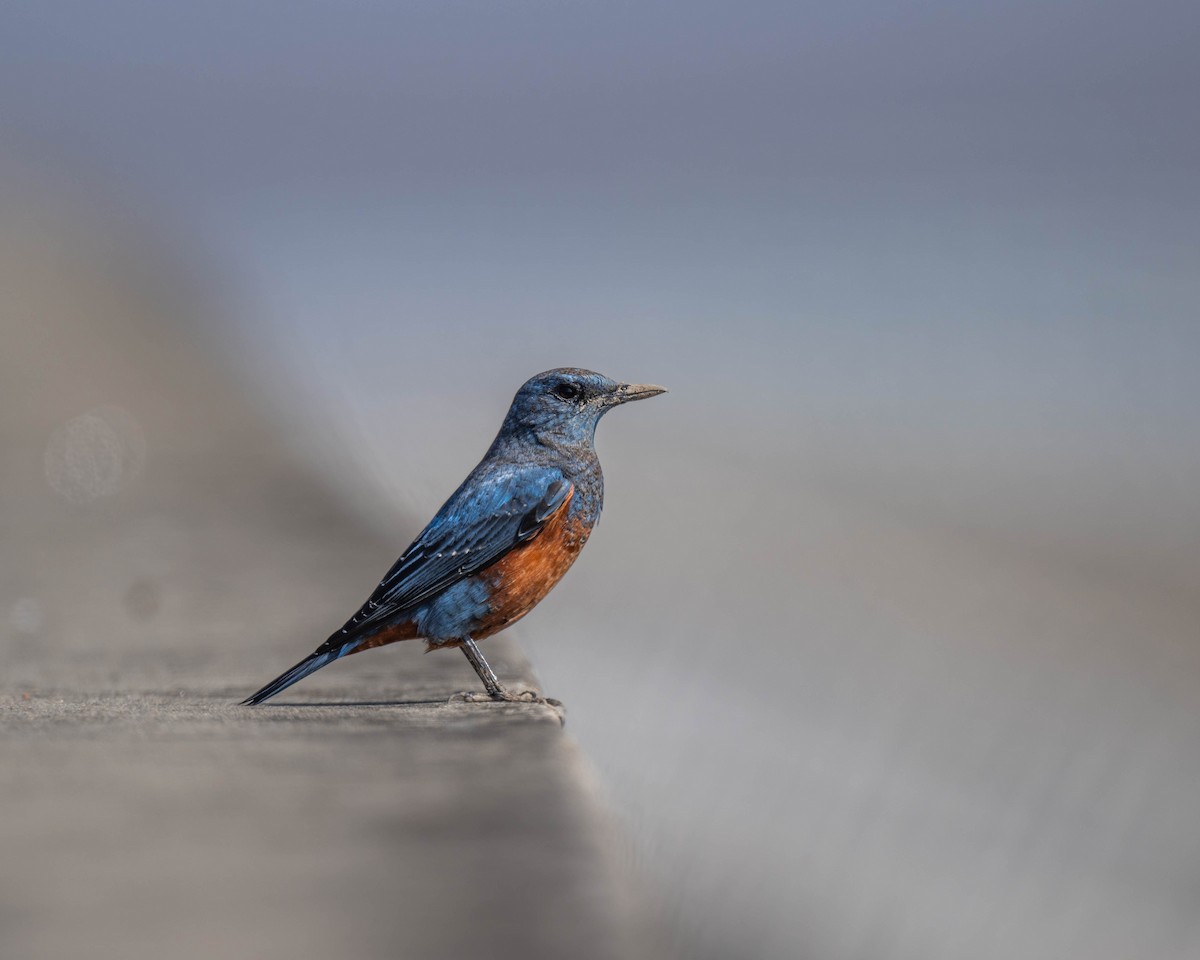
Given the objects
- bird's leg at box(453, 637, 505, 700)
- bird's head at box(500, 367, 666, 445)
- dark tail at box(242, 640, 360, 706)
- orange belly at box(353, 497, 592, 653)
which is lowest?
dark tail at box(242, 640, 360, 706)

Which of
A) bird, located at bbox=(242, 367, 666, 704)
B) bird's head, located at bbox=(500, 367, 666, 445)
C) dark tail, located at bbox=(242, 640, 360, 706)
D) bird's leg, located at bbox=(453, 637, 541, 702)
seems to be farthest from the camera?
bird's head, located at bbox=(500, 367, 666, 445)

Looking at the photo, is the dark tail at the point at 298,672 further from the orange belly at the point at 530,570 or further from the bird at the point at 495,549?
the orange belly at the point at 530,570

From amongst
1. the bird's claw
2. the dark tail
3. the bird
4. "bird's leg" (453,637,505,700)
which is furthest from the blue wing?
the bird's claw

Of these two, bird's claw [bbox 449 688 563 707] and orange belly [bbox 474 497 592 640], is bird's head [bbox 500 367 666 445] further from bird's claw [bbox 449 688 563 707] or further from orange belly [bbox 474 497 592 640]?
bird's claw [bbox 449 688 563 707]

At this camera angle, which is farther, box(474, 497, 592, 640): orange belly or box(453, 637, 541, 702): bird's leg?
box(474, 497, 592, 640): orange belly

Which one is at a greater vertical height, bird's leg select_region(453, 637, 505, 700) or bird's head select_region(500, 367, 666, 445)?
bird's head select_region(500, 367, 666, 445)

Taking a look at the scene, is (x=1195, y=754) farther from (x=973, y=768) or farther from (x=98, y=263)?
(x=98, y=263)

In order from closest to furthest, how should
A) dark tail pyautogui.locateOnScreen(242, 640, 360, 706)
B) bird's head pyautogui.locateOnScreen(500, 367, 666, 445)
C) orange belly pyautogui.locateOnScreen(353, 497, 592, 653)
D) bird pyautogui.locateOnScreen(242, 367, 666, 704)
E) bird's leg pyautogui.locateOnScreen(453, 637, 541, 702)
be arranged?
dark tail pyautogui.locateOnScreen(242, 640, 360, 706), bird's leg pyautogui.locateOnScreen(453, 637, 541, 702), bird pyautogui.locateOnScreen(242, 367, 666, 704), orange belly pyautogui.locateOnScreen(353, 497, 592, 653), bird's head pyautogui.locateOnScreen(500, 367, 666, 445)
